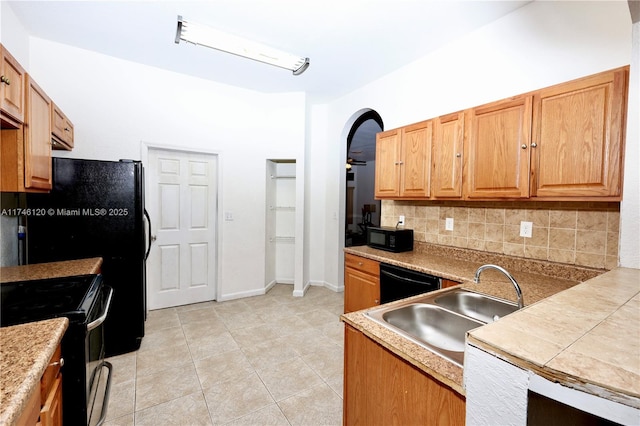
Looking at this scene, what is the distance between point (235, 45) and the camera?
8.85 feet

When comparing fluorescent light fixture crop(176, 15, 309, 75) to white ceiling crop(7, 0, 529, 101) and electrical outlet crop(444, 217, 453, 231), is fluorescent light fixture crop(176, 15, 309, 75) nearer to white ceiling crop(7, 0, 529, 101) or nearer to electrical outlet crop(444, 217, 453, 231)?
white ceiling crop(7, 0, 529, 101)

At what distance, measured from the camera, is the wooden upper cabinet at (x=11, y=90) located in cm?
142

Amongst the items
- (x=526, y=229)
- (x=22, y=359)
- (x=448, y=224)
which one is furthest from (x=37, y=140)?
(x=526, y=229)

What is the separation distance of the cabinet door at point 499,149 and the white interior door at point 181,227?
119 inches

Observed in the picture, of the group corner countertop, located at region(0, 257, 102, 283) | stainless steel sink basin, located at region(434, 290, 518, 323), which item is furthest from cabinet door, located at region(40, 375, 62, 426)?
stainless steel sink basin, located at region(434, 290, 518, 323)

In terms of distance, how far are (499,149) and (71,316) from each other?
2.72m

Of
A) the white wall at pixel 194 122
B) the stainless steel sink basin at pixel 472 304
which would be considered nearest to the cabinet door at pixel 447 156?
the stainless steel sink basin at pixel 472 304

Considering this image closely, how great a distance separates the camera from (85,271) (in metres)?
1.97

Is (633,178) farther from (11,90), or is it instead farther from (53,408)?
(11,90)

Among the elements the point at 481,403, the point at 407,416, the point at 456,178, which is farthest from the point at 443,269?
the point at 481,403

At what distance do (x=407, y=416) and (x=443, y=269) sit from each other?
1362 millimetres

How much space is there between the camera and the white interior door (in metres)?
3.45

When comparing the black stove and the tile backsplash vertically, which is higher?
the tile backsplash

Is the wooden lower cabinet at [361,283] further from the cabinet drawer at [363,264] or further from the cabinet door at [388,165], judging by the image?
the cabinet door at [388,165]
